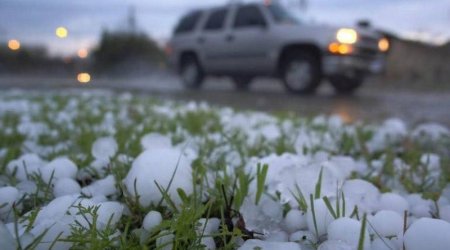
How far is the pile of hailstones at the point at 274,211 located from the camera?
670 millimetres

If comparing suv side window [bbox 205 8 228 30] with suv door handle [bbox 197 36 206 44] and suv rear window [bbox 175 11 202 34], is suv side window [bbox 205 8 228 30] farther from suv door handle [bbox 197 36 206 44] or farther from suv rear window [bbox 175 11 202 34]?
suv rear window [bbox 175 11 202 34]

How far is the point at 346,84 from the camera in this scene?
7129 millimetres

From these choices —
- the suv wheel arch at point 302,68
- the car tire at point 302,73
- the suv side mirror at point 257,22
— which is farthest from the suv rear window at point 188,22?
the car tire at point 302,73

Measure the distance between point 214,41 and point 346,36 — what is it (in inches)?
104

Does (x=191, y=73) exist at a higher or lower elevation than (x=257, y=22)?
lower

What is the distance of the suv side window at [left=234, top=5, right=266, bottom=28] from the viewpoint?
717cm

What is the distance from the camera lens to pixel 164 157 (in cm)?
94

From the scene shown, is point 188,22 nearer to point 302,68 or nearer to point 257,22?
point 257,22

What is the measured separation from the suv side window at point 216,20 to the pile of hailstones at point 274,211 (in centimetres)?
715

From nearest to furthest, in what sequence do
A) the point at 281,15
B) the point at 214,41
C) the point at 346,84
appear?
the point at 281,15 < the point at 346,84 < the point at 214,41

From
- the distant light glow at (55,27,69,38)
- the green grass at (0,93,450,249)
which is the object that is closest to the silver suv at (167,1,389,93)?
the distant light glow at (55,27,69,38)

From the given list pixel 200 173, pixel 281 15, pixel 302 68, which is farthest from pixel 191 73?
pixel 200 173

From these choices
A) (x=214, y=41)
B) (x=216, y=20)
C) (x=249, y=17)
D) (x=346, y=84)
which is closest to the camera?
(x=346, y=84)

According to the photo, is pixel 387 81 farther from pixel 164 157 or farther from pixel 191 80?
pixel 164 157
